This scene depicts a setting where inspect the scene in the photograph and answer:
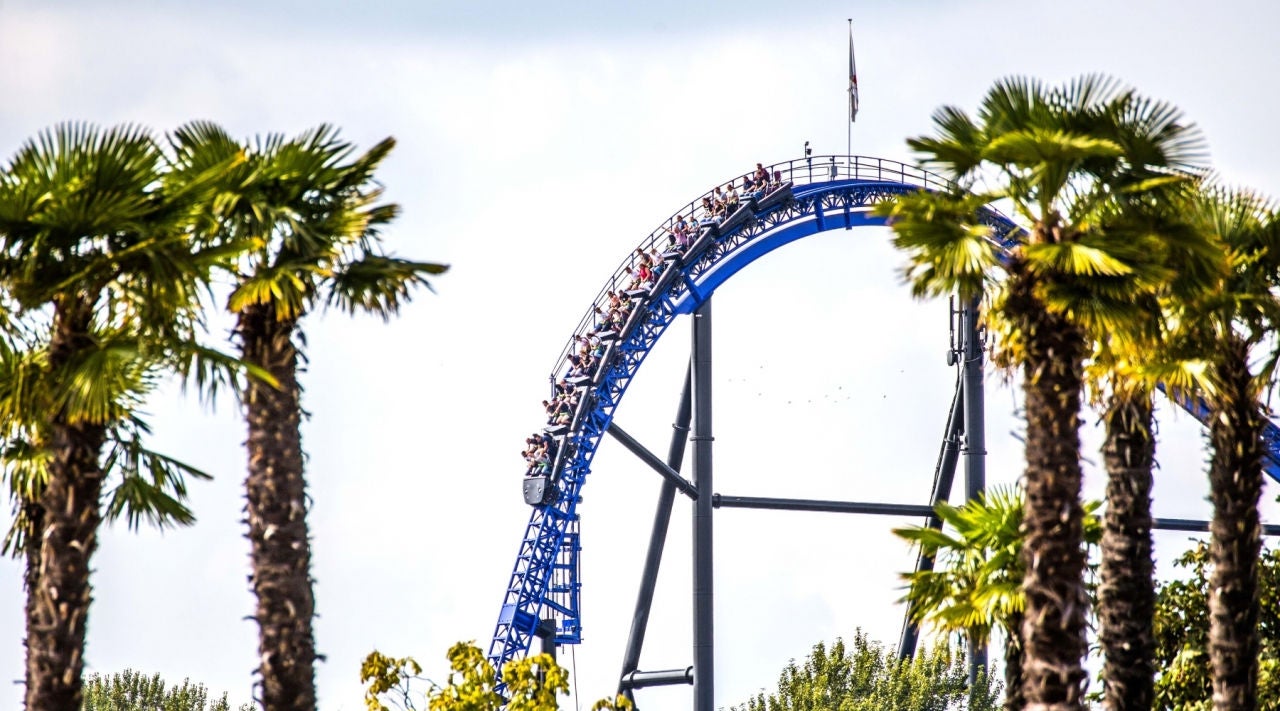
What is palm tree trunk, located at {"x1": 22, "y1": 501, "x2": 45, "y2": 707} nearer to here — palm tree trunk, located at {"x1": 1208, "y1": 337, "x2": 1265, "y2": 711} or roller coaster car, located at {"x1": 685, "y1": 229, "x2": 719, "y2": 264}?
palm tree trunk, located at {"x1": 1208, "y1": 337, "x2": 1265, "y2": 711}

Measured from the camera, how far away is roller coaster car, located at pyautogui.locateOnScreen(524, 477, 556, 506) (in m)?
27.9

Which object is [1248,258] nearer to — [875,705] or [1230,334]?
[1230,334]

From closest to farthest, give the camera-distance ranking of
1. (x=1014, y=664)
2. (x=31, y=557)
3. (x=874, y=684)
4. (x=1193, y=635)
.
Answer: (x=31, y=557)
(x=1014, y=664)
(x=1193, y=635)
(x=874, y=684)

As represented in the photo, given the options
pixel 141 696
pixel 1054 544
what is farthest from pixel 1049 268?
pixel 141 696

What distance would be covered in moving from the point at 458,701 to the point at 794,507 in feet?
43.2

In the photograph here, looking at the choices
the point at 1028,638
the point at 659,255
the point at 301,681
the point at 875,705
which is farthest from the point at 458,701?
the point at 659,255

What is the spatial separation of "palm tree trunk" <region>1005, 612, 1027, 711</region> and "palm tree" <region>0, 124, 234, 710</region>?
5.85m

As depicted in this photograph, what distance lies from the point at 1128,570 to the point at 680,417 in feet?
59.1

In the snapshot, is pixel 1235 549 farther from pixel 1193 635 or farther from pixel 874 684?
pixel 874 684

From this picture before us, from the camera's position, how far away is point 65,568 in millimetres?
10891

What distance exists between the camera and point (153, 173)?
37.8 ft

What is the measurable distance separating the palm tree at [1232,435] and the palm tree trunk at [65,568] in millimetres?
6506

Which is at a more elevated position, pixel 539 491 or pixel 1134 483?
pixel 539 491

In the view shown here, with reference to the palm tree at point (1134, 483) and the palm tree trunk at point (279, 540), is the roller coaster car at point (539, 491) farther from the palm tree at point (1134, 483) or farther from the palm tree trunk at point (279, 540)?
the palm tree trunk at point (279, 540)
